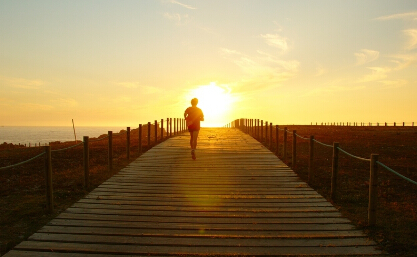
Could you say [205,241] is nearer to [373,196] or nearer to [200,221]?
[200,221]

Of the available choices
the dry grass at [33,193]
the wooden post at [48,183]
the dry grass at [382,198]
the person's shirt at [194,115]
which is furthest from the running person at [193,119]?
the wooden post at [48,183]

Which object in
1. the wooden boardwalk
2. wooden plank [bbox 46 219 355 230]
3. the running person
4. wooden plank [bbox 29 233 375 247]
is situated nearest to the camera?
the wooden boardwalk

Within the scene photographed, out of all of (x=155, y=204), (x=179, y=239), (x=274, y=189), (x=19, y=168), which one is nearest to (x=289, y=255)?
(x=179, y=239)

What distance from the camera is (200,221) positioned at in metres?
6.37

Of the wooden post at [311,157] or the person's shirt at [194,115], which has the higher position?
the person's shirt at [194,115]

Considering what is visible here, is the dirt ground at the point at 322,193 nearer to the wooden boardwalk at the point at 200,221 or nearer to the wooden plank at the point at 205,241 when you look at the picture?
the wooden boardwalk at the point at 200,221

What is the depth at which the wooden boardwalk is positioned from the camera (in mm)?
5219

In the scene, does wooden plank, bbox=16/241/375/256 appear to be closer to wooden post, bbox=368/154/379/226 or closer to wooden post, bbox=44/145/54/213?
wooden post, bbox=368/154/379/226

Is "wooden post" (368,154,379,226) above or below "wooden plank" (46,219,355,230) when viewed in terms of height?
above

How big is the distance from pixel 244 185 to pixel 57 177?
→ 6.10 m

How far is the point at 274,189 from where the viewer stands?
898 cm

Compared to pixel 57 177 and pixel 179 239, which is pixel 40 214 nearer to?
pixel 179 239

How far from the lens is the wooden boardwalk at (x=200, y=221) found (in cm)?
522

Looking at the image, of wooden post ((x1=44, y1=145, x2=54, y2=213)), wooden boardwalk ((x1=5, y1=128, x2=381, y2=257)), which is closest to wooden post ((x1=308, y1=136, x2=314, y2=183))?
wooden boardwalk ((x1=5, y1=128, x2=381, y2=257))
